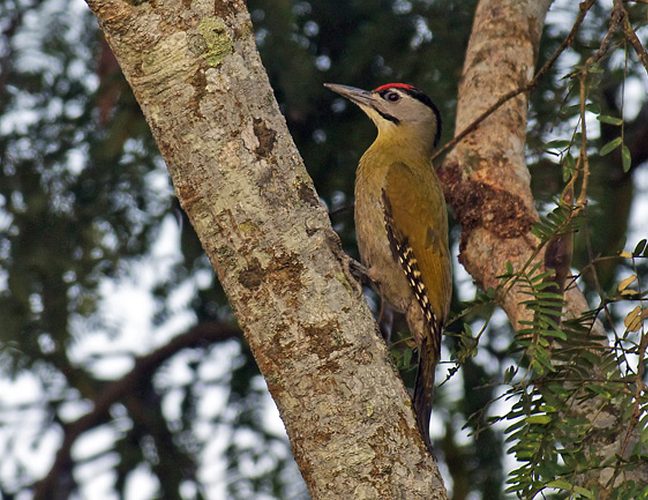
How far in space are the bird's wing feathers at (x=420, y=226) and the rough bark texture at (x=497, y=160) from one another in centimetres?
35

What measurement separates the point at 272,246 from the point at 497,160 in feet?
4.78

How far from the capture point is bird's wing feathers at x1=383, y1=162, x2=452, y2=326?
157 inches

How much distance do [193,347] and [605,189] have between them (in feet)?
6.51

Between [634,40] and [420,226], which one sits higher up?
[634,40]

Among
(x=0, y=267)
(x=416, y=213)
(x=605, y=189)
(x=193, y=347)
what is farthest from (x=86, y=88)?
(x=605, y=189)

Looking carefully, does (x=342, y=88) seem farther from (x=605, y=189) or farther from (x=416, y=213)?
(x=605, y=189)

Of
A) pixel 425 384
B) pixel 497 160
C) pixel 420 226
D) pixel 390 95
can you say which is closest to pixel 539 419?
pixel 425 384

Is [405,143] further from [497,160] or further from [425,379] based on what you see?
[425,379]

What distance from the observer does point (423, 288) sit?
3.96 meters

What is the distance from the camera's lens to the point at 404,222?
13.6ft

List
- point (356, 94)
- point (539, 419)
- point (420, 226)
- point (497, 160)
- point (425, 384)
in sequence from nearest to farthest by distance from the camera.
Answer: point (539, 419) < point (425, 384) < point (497, 160) < point (420, 226) < point (356, 94)

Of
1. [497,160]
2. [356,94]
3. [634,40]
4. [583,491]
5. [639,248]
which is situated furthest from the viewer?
[356,94]

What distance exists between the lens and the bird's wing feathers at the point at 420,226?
4.00 m

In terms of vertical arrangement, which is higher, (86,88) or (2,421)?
(86,88)
